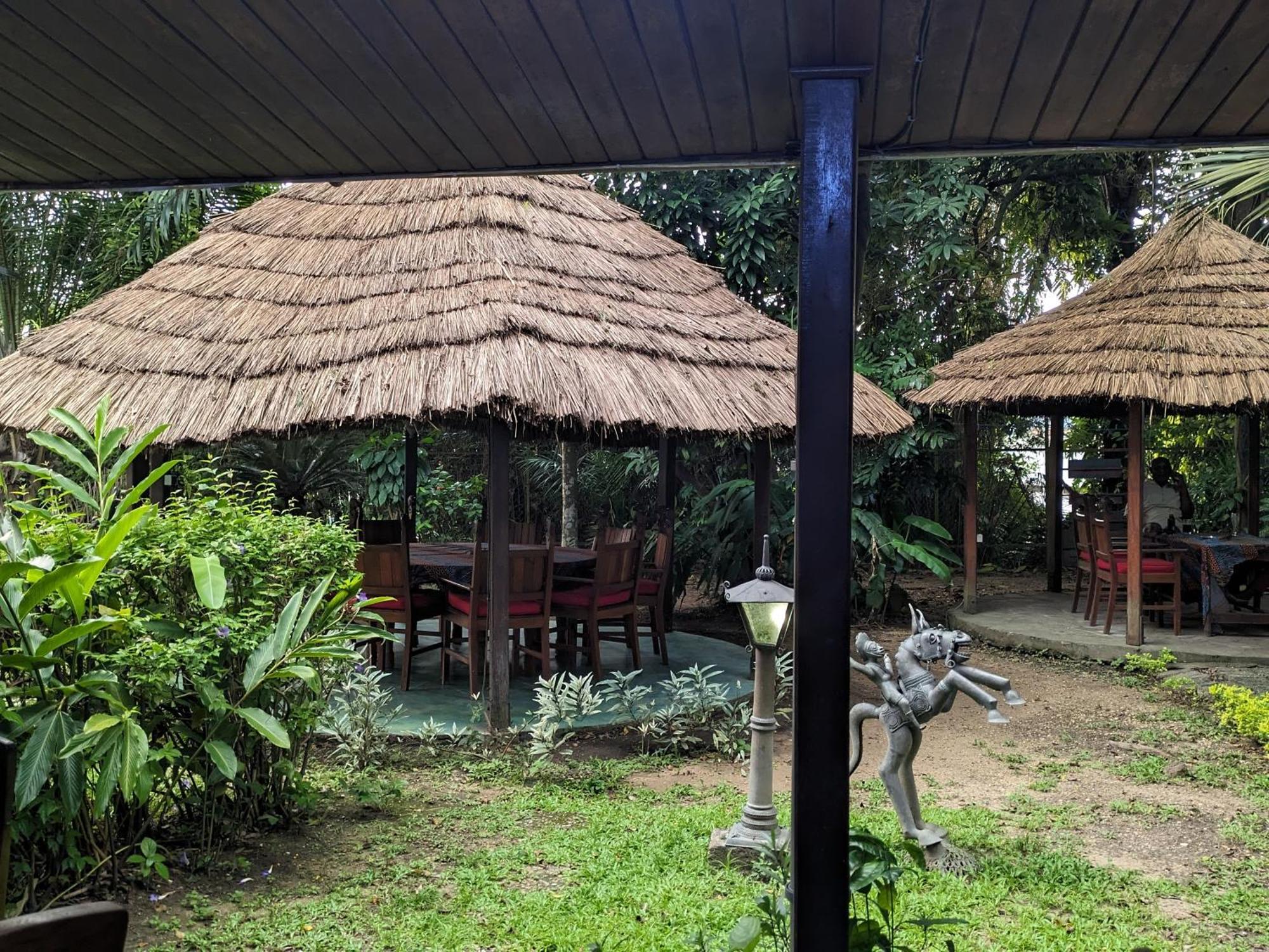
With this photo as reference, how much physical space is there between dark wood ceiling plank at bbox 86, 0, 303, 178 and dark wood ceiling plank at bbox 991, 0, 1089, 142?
1.81m

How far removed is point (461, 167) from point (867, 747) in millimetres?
4615

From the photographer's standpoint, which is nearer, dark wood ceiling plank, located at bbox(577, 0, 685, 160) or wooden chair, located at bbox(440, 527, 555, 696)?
dark wood ceiling plank, located at bbox(577, 0, 685, 160)

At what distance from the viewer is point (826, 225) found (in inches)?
81.8

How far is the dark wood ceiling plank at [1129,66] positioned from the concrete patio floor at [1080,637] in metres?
6.93

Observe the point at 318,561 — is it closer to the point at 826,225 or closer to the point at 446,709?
the point at 446,709

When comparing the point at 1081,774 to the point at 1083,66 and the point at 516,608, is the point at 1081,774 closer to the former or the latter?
the point at 516,608

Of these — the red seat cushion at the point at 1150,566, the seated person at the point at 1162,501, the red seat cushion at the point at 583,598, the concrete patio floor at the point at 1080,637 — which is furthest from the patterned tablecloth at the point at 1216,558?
the red seat cushion at the point at 583,598

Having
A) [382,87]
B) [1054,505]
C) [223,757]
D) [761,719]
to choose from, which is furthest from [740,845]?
[1054,505]

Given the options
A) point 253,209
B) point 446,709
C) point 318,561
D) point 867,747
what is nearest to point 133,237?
point 253,209

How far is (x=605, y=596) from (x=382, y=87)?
16.1 feet

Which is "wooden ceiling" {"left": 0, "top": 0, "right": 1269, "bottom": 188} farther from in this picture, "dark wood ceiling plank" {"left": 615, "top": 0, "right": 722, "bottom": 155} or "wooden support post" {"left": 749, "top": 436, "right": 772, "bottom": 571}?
"wooden support post" {"left": 749, "top": 436, "right": 772, "bottom": 571}

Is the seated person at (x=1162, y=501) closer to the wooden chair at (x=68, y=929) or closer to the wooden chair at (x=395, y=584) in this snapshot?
the wooden chair at (x=395, y=584)

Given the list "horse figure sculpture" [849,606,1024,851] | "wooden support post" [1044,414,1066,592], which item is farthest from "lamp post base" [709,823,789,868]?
"wooden support post" [1044,414,1066,592]

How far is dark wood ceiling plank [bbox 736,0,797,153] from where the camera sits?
78.1 inches
